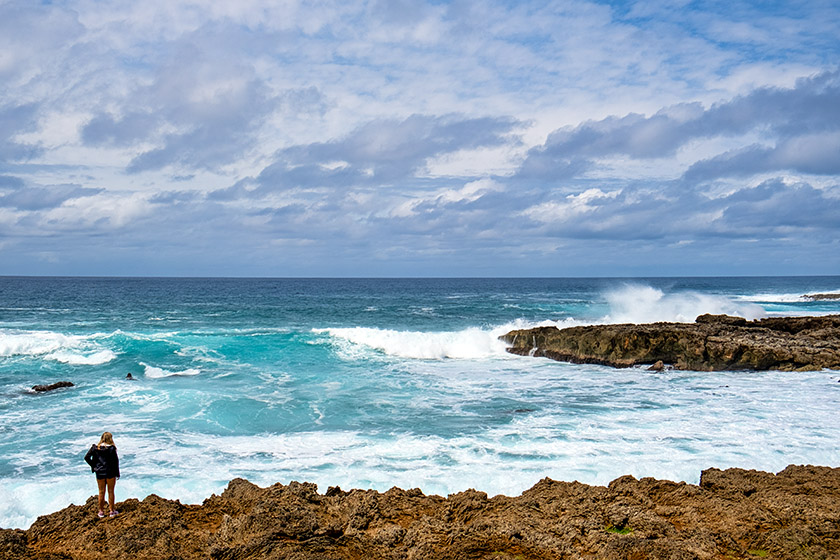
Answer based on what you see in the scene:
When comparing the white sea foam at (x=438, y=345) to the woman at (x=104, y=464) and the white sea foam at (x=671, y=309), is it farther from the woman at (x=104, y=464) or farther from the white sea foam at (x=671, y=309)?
the woman at (x=104, y=464)

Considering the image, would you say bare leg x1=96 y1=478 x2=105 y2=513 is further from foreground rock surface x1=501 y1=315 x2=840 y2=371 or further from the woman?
foreground rock surface x1=501 y1=315 x2=840 y2=371

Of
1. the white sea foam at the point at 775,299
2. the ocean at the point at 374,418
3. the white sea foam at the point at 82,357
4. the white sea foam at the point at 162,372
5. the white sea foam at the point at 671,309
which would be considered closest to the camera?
the ocean at the point at 374,418

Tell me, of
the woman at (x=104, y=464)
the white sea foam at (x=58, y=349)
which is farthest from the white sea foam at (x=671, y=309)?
the woman at (x=104, y=464)

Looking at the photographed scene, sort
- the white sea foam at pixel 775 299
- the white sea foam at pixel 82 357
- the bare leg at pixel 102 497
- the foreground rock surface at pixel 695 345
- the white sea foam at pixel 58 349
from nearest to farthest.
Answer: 1. the bare leg at pixel 102 497
2. the foreground rock surface at pixel 695 345
3. the white sea foam at pixel 82 357
4. the white sea foam at pixel 58 349
5. the white sea foam at pixel 775 299

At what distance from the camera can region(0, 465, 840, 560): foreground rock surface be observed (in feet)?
19.4

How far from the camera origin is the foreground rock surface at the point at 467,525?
5.92m

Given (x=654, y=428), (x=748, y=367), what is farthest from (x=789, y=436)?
(x=748, y=367)

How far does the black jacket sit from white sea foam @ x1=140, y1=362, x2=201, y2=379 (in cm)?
1442

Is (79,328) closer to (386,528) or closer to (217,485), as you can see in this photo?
(217,485)

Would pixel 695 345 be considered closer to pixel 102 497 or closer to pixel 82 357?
pixel 102 497

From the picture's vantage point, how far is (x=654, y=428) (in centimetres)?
1316

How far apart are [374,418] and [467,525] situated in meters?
8.48

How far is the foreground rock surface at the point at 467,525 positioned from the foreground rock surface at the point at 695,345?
14.3 meters

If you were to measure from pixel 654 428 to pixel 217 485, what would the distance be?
9.44m
